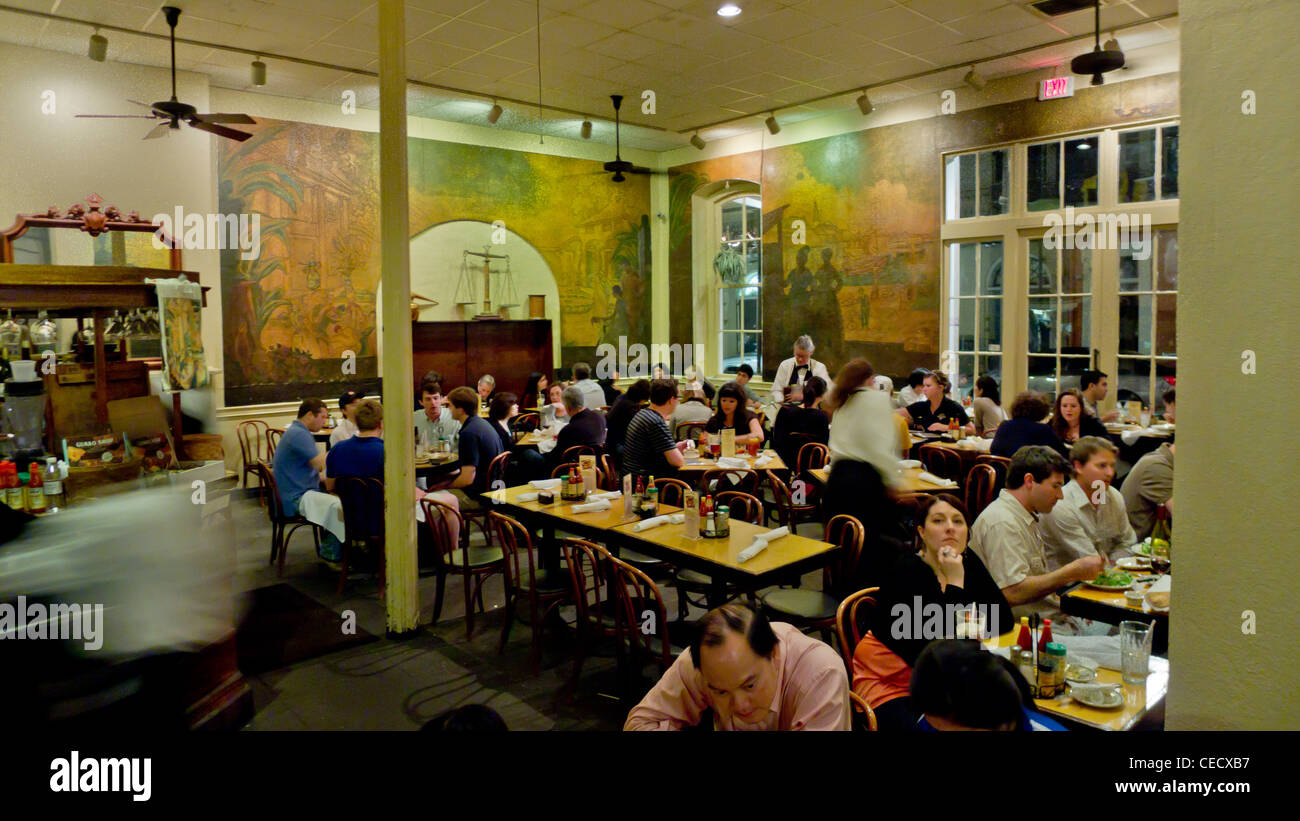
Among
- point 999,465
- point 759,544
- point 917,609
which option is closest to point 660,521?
point 759,544

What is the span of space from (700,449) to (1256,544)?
5.73 m

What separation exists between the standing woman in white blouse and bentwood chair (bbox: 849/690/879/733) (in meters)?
1.93

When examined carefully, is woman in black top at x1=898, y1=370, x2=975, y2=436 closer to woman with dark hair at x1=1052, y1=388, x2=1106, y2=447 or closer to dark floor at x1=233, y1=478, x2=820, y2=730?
woman with dark hair at x1=1052, y1=388, x2=1106, y2=447

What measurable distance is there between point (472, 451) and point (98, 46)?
501cm

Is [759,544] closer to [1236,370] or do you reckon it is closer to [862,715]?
[862,715]

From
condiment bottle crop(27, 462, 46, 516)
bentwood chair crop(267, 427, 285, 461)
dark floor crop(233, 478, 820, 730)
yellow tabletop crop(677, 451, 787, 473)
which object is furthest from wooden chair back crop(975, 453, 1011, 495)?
bentwood chair crop(267, 427, 285, 461)

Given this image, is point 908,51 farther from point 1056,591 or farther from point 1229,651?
point 1229,651

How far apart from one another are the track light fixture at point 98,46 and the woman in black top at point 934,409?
812 cm

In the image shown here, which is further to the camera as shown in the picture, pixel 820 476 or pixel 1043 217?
pixel 1043 217

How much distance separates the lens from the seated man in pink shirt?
7.66 feet


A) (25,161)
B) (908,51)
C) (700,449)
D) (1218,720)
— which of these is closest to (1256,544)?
(1218,720)

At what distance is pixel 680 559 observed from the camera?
4.29m

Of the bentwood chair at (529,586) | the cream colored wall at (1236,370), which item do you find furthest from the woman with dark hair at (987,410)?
the cream colored wall at (1236,370)

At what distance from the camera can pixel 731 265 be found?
12203 millimetres
